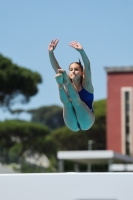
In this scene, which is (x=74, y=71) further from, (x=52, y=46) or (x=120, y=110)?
(x=120, y=110)

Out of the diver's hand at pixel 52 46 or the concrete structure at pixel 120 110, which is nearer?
the diver's hand at pixel 52 46

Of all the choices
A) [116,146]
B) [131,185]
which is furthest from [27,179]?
[116,146]

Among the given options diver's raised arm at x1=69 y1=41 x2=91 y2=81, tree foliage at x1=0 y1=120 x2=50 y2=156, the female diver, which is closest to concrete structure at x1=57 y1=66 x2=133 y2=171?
tree foliage at x1=0 y1=120 x2=50 y2=156

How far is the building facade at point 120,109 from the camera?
5297cm

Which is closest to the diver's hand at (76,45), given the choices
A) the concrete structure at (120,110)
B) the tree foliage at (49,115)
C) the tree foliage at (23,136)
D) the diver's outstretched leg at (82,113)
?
the diver's outstretched leg at (82,113)

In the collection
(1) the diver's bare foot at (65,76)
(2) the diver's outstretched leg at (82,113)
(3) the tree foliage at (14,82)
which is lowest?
(2) the diver's outstretched leg at (82,113)

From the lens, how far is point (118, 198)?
2.40 metres

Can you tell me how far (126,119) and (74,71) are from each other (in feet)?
170

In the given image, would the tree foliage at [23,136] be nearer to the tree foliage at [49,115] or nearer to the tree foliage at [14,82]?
the tree foliage at [14,82]

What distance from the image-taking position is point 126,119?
55.8m

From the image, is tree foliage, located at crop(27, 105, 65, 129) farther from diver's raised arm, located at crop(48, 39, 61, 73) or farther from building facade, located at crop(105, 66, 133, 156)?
diver's raised arm, located at crop(48, 39, 61, 73)

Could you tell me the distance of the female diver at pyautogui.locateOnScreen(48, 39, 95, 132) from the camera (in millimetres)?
4254

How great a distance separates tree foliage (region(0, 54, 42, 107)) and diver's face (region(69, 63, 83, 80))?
49.0 m

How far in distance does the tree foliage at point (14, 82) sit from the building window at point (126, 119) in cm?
862
